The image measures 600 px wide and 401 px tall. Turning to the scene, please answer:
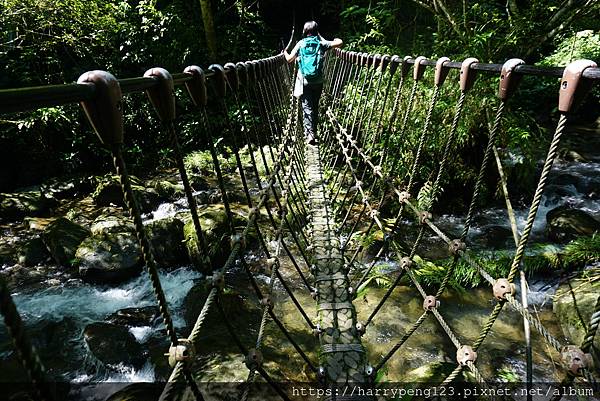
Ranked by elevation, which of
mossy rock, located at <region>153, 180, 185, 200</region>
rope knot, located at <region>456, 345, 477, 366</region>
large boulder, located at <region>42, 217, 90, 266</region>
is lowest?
mossy rock, located at <region>153, 180, 185, 200</region>

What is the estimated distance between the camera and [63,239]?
11.1 ft

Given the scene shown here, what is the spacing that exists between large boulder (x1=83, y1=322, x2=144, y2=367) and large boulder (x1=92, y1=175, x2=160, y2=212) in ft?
7.21

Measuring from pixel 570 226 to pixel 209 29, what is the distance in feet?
19.2

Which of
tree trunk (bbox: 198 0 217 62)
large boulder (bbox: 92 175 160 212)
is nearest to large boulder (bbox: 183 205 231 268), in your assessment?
large boulder (bbox: 92 175 160 212)

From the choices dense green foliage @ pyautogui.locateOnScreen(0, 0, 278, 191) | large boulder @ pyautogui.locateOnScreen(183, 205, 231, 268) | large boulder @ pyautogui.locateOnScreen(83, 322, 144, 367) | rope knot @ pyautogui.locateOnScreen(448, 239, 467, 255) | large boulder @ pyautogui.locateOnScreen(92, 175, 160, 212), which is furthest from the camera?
dense green foliage @ pyautogui.locateOnScreen(0, 0, 278, 191)

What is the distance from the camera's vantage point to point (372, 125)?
3.78 m

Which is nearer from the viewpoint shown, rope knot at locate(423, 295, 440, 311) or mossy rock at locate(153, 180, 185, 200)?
rope knot at locate(423, 295, 440, 311)

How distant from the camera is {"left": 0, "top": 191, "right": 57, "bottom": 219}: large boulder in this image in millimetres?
4441

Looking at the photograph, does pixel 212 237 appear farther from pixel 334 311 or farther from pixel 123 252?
pixel 334 311

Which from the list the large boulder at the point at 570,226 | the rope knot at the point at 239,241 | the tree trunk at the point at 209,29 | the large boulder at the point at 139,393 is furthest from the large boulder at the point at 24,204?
the large boulder at the point at 570,226

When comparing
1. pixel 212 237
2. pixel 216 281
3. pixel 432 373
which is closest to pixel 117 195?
pixel 212 237

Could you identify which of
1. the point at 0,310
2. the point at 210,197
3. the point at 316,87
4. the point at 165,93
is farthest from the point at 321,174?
the point at 0,310

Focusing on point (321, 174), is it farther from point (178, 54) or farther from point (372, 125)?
point (178, 54)

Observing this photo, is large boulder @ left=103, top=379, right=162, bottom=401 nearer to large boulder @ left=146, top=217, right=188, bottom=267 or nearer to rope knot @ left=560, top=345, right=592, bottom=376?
large boulder @ left=146, top=217, right=188, bottom=267
